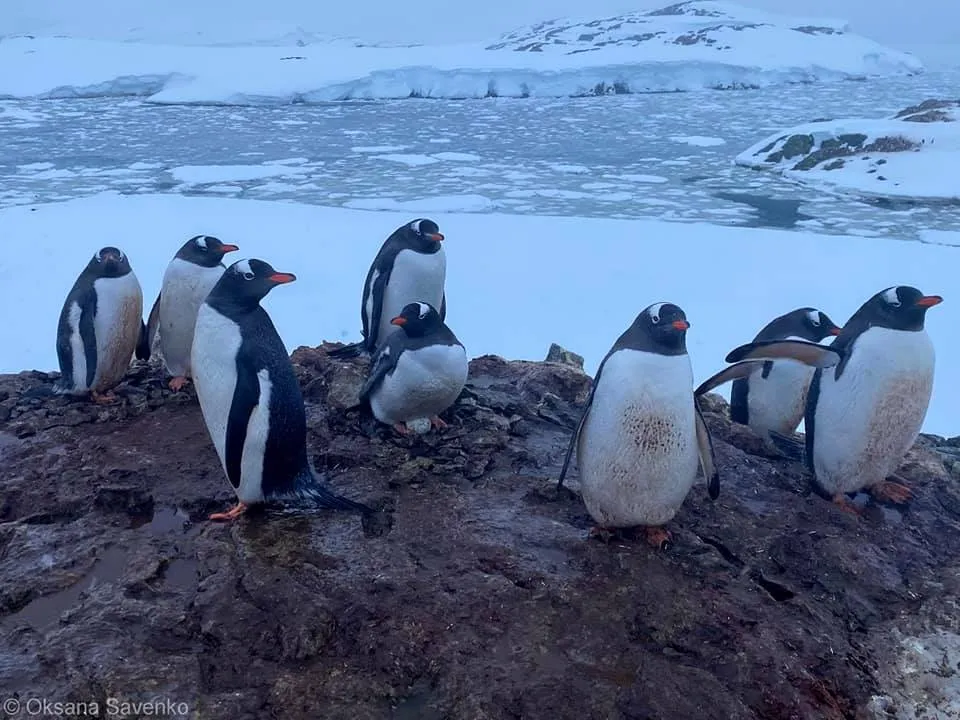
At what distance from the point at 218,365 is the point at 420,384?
2.93ft

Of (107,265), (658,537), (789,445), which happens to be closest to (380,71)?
(107,265)

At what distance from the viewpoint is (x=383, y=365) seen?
3.53 meters

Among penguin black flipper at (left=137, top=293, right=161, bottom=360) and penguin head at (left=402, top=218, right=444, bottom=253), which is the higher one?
penguin head at (left=402, top=218, right=444, bottom=253)

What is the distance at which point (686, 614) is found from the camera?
238 centimetres

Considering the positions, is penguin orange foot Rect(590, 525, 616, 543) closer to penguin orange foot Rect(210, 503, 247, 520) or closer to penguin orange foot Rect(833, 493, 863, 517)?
penguin orange foot Rect(833, 493, 863, 517)

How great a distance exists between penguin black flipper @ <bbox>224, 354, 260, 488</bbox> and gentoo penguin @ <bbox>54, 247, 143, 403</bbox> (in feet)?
4.37

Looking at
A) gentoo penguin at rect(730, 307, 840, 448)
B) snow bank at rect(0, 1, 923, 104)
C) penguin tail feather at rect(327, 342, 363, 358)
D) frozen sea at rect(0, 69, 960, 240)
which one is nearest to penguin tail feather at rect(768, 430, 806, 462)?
gentoo penguin at rect(730, 307, 840, 448)

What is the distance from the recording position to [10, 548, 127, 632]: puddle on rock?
91.0 inches

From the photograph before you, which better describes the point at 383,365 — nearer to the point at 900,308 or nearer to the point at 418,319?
the point at 418,319

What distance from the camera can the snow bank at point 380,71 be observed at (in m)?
22.4

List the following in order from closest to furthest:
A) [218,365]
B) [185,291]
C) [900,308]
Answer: [218,365], [900,308], [185,291]

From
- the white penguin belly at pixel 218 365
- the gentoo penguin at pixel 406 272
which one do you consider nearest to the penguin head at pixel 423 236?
the gentoo penguin at pixel 406 272

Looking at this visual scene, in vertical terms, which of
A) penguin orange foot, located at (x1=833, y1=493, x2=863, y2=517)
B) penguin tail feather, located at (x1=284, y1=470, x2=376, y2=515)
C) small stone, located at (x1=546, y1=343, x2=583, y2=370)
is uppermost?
penguin tail feather, located at (x1=284, y1=470, x2=376, y2=515)

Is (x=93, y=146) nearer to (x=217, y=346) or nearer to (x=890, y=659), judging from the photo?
(x=217, y=346)
